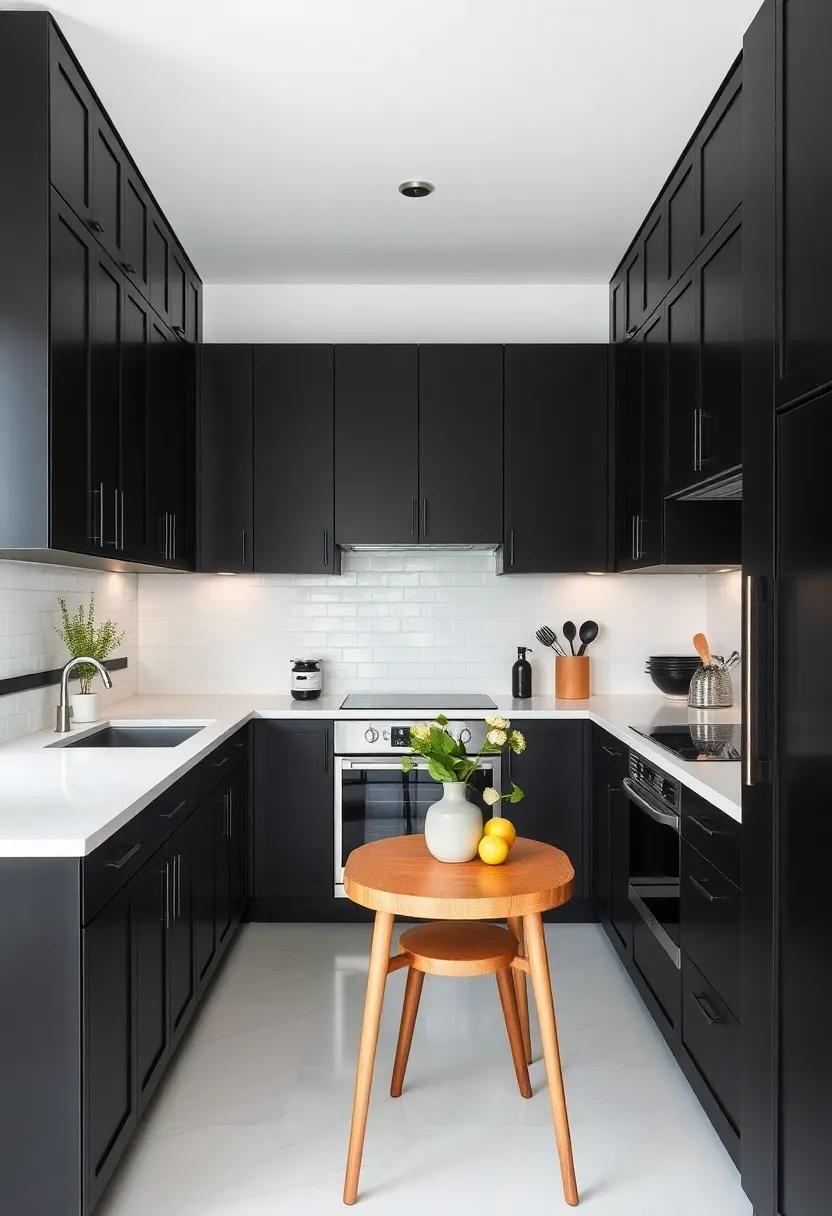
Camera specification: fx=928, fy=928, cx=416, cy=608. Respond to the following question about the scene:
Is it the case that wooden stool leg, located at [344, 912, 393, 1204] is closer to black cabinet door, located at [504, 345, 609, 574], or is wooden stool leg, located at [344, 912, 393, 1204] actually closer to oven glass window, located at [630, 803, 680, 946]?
oven glass window, located at [630, 803, 680, 946]

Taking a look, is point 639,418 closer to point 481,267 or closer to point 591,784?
point 481,267

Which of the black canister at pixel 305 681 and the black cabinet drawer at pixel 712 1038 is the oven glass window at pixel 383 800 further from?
the black cabinet drawer at pixel 712 1038

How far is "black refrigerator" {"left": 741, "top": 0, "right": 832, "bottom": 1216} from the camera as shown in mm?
1676

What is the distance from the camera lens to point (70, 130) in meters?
2.51

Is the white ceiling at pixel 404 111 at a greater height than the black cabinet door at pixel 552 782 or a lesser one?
greater

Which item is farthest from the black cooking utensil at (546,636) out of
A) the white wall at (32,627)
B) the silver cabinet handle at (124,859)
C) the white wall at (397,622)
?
the silver cabinet handle at (124,859)

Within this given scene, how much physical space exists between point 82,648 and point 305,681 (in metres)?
1.10

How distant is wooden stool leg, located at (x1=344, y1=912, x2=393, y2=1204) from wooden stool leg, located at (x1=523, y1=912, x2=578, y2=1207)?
1.13 feet

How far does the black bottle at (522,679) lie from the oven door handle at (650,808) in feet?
3.49

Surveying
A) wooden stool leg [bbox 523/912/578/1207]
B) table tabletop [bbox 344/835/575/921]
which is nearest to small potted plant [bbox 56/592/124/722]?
table tabletop [bbox 344/835/575/921]

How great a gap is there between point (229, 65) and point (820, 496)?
80.4 inches

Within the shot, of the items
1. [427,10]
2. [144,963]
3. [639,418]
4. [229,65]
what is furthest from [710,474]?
[144,963]

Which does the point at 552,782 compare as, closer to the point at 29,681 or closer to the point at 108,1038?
the point at 29,681

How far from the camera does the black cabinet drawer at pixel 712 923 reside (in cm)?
216
